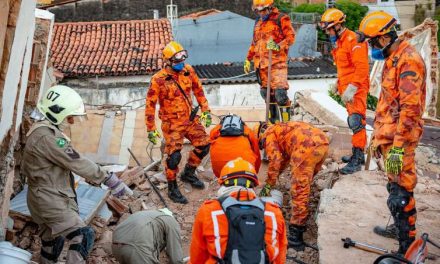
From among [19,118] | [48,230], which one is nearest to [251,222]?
[48,230]

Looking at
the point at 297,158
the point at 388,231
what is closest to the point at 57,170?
the point at 297,158

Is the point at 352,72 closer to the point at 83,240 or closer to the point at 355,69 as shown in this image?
the point at 355,69

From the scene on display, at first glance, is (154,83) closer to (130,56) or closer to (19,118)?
(19,118)

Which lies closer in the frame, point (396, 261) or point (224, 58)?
point (396, 261)

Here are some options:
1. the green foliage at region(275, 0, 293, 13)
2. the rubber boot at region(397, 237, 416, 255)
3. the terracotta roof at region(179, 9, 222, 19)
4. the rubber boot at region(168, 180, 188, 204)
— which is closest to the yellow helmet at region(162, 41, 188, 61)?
the rubber boot at region(168, 180, 188, 204)

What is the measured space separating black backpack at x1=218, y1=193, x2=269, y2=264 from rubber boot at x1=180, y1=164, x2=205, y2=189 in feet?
13.8

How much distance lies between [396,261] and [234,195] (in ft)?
4.57

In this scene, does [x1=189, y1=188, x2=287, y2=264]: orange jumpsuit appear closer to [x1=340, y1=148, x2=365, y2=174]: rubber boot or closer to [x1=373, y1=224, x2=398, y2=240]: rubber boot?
[x1=373, y1=224, x2=398, y2=240]: rubber boot

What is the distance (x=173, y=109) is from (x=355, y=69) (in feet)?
7.93

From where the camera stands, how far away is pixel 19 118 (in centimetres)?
607

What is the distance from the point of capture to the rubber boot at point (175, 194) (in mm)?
7566

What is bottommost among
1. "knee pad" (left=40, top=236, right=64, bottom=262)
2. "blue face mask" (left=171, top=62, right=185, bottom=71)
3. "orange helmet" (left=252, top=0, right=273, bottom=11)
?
"knee pad" (left=40, top=236, right=64, bottom=262)

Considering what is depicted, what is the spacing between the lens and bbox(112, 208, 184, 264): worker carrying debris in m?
5.25

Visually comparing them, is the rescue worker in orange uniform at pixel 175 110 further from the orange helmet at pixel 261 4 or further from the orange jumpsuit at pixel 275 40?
the orange helmet at pixel 261 4
